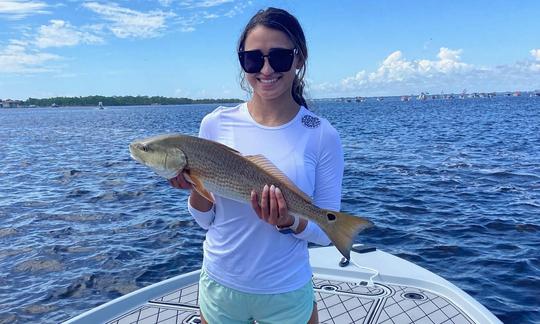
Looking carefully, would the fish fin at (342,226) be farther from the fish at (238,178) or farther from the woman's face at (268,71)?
the woman's face at (268,71)

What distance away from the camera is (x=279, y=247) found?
296 centimetres

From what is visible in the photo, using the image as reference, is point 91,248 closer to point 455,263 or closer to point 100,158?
point 455,263

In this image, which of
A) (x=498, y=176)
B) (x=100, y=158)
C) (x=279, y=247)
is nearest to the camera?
(x=279, y=247)

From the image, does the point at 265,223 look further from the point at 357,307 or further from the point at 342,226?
the point at 357,307

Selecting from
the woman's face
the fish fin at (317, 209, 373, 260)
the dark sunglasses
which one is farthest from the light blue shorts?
the dark sunglasses

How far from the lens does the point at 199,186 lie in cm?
306

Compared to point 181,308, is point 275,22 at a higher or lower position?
higher

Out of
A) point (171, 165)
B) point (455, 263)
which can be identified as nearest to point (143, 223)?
point (455, 263)

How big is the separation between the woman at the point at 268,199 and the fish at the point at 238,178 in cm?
7

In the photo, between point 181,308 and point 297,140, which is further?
point 181,308

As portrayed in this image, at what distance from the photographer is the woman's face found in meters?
3.08

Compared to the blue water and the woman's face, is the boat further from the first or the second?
the woman's face

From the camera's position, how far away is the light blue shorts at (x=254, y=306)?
2961 millimetres

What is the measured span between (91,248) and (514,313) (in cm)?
1021
